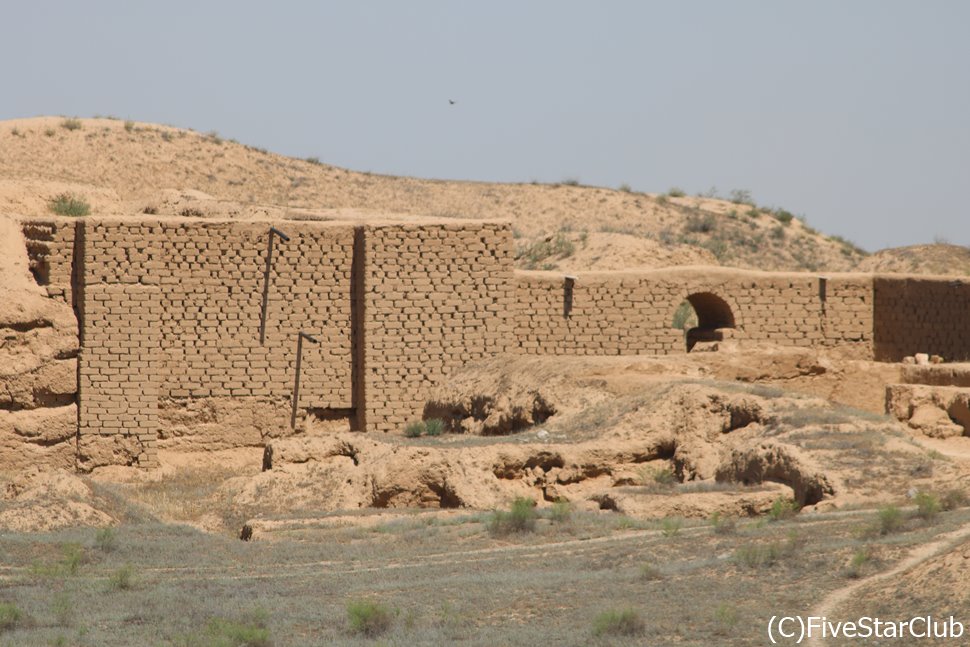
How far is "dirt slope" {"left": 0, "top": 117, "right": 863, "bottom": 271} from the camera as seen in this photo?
37.6 metres

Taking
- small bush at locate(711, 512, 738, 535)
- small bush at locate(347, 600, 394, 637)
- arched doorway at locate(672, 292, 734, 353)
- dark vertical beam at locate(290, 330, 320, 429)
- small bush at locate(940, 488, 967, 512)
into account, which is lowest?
small bush at locate(347, 600, 394, 637)

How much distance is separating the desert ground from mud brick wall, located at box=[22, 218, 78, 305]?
7.4 inches

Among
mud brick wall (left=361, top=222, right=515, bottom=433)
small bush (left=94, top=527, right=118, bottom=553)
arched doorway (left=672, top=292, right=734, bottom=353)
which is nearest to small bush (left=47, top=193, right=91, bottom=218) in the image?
mud brick wall (left=361, top=222, right=515, bottom=433)

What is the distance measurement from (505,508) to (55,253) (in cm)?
813

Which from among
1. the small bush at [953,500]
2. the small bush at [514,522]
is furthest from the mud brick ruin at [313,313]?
the small bush at [953,500]

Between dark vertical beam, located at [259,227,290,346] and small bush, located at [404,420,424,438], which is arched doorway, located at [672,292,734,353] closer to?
small bush, located at [404,420,424,438]

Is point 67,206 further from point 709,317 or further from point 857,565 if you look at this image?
point 857,565

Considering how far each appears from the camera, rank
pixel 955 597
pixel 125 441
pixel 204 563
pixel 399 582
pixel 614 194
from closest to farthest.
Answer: pixel 955 597
pixel 399 582
pixel 204 563
pixel 125 441
pixel 614 194

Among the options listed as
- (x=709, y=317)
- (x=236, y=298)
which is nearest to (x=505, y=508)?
(x=236, y=298)

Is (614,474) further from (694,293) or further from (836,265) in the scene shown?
(836,265)

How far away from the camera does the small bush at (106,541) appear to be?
614 inches

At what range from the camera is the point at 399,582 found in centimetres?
1370

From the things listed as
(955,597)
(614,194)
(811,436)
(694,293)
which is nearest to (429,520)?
(811,436)

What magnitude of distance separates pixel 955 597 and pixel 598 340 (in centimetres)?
1250
